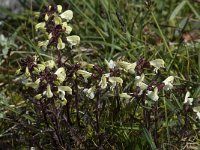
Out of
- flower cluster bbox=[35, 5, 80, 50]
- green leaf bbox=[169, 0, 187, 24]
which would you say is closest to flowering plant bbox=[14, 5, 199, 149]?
flower cluster bbox=[35, 5, 80, 50]

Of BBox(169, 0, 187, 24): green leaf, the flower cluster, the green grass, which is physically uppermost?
the flower cluster

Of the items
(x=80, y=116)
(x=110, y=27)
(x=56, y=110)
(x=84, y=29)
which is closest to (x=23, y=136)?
(x=80, y=116)

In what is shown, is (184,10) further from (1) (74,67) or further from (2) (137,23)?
(1) (74,67)

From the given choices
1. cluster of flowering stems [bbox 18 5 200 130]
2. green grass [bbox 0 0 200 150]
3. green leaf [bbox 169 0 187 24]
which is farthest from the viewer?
green leaf [bbox 169 0 187 24]

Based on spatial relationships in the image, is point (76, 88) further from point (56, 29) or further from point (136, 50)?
point (136, 50)

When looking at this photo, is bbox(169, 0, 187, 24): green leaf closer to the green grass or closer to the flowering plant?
the green grass

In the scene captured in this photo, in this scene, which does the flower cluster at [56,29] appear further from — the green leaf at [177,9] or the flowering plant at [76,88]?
the green leaf at [177,9]

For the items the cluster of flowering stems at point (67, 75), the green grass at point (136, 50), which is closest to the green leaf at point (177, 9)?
the green grass at point (136, 50)

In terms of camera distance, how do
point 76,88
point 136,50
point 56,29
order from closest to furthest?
1. point 56,29
2. point 76,88
3. point 136,50

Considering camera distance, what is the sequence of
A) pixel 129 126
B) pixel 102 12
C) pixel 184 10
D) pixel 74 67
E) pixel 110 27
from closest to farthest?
pixel 74 67, pixel 129 126, pixel 110 27, pixel 102 12, pixel 184 10

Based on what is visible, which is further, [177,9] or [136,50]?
[177,9]

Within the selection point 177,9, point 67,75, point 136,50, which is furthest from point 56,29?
point 177,9
